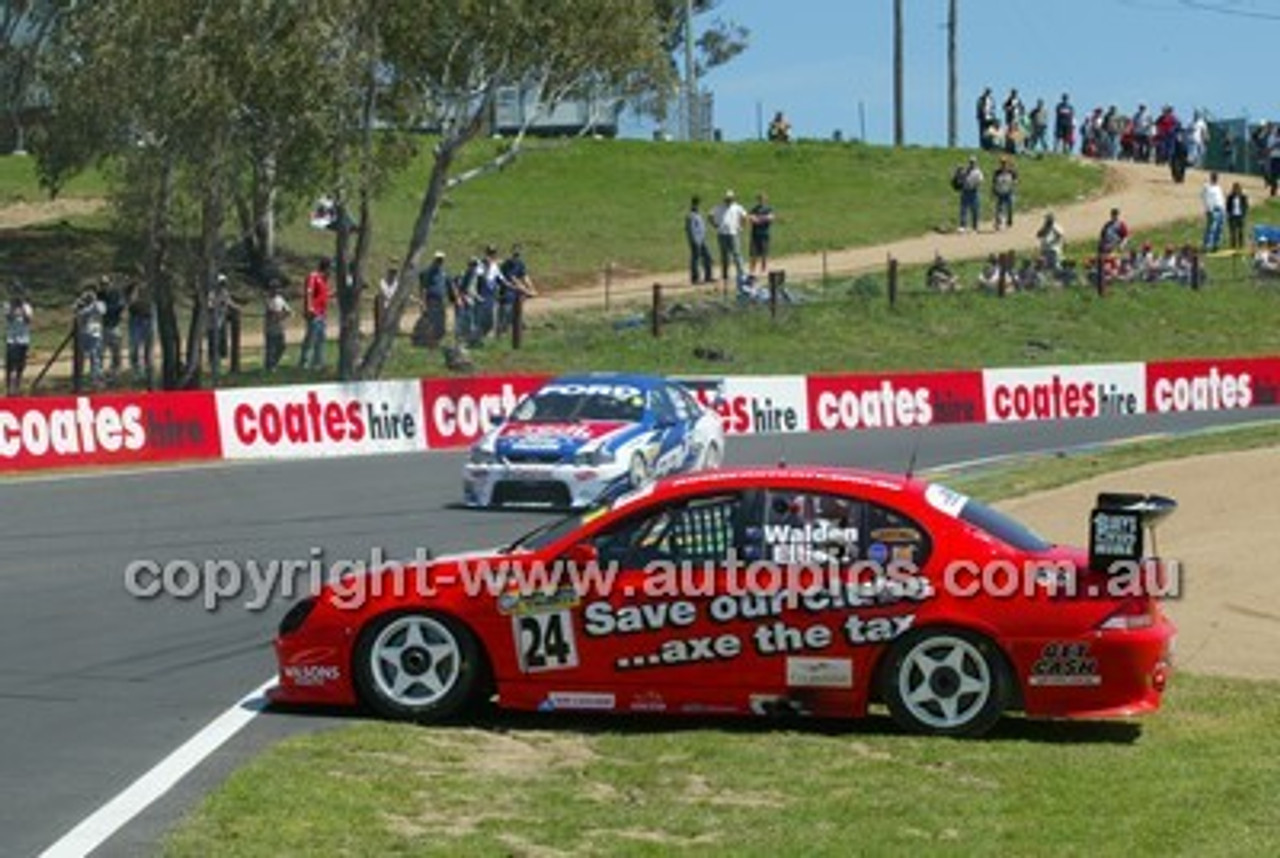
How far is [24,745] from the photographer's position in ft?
39.1

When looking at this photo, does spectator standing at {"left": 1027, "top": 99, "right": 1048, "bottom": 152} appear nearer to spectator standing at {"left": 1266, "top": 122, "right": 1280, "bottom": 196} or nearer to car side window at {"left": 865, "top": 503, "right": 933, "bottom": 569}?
spectator standing at {"left": 1266, "top": 122, "right": 1280, "bottom": 196}

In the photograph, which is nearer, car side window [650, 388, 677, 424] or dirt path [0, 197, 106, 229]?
car side window [650, 388, 677, 424]

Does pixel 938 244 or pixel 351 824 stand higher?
pixel 938 244

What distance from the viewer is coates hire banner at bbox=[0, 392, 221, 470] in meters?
29.6

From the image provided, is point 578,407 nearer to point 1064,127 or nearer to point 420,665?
point 420,665

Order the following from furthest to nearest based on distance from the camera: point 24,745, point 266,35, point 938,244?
point 938,244, point 266,35, point 24,745

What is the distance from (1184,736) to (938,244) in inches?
1825

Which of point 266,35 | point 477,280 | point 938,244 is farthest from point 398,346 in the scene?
point 938,244

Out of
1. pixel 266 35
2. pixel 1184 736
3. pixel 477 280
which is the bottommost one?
pixel 1184 736

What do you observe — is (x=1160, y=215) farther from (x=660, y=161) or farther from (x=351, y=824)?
(x=351, y=824)

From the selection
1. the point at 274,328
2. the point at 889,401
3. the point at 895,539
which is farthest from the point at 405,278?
the point at 895,539

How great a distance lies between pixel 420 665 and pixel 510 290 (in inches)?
1155

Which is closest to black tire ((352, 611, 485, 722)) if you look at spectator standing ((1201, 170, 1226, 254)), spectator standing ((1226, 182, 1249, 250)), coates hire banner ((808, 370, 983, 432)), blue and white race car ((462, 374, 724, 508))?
blue and white race car ((462, 374, 724, 508))

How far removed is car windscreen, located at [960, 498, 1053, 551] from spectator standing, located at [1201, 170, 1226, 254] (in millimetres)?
39619
